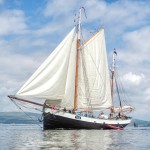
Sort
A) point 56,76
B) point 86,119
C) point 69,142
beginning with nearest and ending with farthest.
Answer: point 69,142 < point 56,76 < point 86,119

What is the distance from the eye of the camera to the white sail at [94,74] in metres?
86.9

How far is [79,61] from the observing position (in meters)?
86.4

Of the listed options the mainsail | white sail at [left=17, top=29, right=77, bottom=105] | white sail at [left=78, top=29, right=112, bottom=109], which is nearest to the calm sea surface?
white sail at [left=17, top=29, right=77, bottom=105]

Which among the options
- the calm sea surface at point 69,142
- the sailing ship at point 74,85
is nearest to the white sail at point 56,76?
the sailing ship at point 74,85

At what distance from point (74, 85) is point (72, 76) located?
1.95 m

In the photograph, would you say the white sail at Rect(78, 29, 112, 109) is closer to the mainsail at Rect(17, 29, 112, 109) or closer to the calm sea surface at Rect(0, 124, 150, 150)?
the mainsail at Rect(17, 29, 112, 109)

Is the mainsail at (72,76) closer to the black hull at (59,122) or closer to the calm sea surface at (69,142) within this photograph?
the black hull at (59,122)

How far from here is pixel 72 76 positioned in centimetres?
8275

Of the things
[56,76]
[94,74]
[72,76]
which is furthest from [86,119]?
[56,76]

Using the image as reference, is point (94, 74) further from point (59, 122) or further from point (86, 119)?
point (59, 122)

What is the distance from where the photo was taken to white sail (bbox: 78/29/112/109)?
86875 mm

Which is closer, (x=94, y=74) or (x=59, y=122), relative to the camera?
(x=59, y=122)

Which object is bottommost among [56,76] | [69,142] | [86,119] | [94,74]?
[69,142]

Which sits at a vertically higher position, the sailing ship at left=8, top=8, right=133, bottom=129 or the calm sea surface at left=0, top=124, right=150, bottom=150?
the sailing ship at left=8, top=8, right=133, bottom=129
